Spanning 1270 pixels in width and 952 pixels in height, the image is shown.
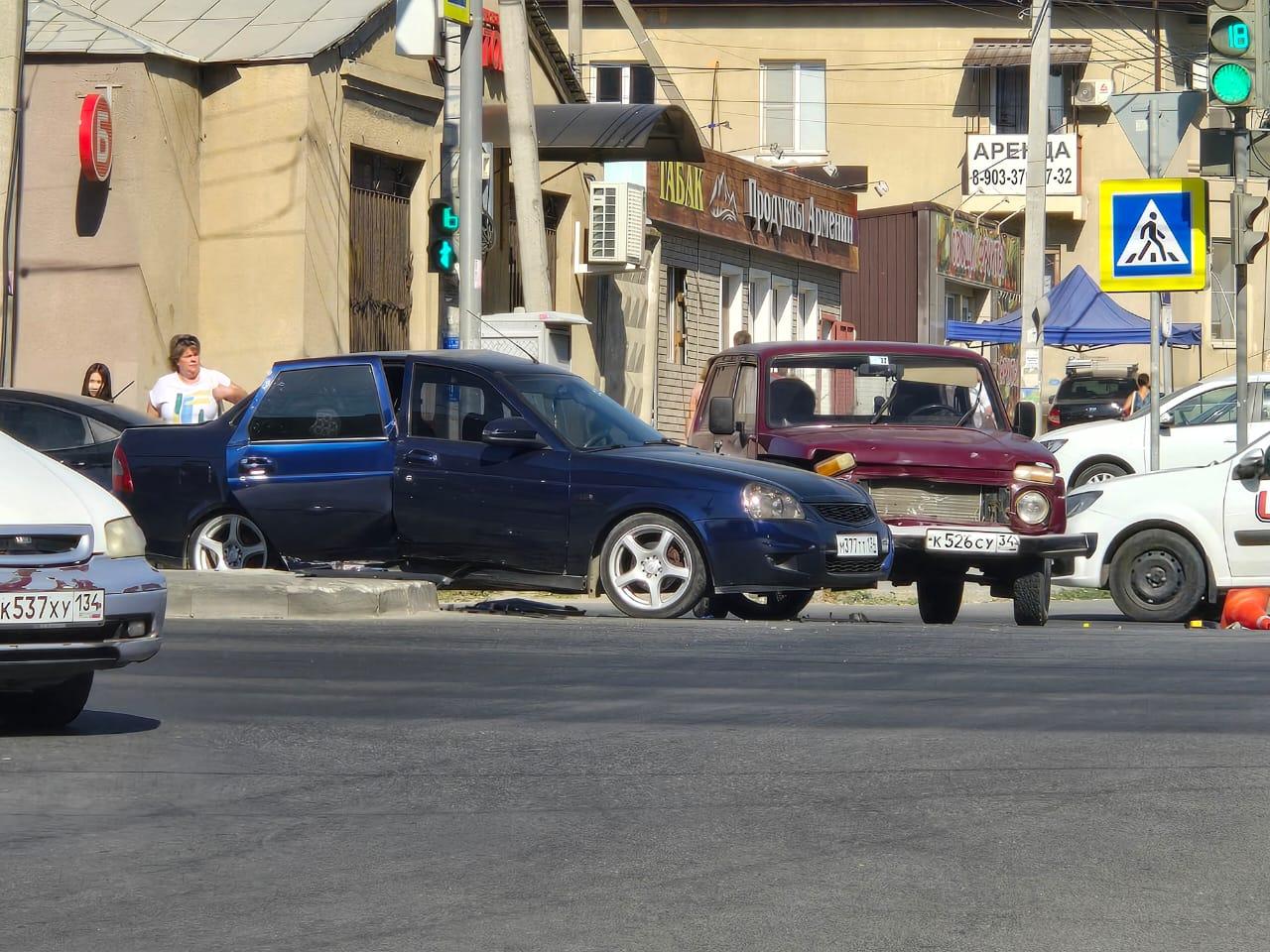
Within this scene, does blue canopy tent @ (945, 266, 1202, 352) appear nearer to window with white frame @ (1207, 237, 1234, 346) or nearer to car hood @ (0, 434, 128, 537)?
window with white frame @ (1207, 237, 1234, 346)

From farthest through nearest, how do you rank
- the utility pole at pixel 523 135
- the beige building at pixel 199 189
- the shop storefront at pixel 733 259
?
the shop storefront at pixel 733 259 → the beige building at pixel 199 189 → the utility pole at pixel 523 135

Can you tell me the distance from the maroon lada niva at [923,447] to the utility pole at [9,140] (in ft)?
24.0

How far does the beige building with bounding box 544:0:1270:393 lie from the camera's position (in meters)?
45.8

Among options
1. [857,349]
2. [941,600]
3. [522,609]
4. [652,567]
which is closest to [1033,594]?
[941,600]

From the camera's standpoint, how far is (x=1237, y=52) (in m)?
15.0

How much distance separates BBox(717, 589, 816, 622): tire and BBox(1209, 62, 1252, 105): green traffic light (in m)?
4.78

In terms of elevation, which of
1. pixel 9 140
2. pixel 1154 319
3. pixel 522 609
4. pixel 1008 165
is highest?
pixel 1008 165

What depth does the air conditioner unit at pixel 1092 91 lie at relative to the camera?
45844 mm

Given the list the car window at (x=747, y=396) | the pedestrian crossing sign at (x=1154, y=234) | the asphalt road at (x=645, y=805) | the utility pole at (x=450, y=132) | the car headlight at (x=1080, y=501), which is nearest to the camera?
the asphalt road at (x=645, y=805)

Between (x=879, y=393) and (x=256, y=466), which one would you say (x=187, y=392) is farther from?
(x=879, y=393)

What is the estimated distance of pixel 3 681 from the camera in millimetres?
7504

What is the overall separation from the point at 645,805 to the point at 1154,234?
1182 cm

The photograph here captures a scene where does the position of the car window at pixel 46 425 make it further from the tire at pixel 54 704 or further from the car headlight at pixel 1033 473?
the tire at pixel 54 704

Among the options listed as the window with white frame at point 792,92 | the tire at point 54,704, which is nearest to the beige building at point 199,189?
the tire at point 54,704
